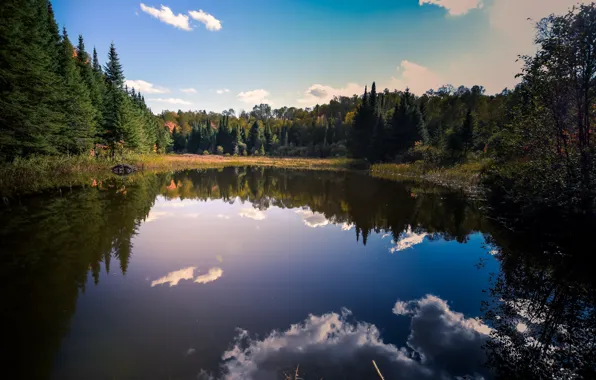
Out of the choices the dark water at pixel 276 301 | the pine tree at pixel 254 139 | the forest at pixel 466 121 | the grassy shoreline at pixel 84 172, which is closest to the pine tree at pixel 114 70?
the forest at pixel 466 121

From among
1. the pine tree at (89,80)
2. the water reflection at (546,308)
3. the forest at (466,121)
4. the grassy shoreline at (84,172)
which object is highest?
the pine tree at (89,80)

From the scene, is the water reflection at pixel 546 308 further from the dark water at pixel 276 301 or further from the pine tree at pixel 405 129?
the pine tree at pixel 405 129

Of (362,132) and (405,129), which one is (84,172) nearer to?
(405,129)

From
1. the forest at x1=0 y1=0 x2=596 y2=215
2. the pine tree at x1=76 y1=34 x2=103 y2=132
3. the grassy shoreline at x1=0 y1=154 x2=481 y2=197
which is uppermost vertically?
the pine tree at x1=76 y1=34 x2=103 y2=132

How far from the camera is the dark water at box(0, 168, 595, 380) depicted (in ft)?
15.9

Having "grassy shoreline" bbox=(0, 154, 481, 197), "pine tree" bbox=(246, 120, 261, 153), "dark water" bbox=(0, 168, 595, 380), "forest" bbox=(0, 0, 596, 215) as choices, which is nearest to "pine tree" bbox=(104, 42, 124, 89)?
"forest" bbox=(0, 0, 596, 215)

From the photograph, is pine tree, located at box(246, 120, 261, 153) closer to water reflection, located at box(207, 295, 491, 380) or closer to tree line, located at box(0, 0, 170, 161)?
tree line, located at box(0, 0, 170, 161)

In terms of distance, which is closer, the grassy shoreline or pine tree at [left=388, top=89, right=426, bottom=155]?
the grassy shoreline

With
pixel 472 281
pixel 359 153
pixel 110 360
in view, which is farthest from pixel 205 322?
pixel 359 153

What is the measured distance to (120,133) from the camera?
45844mm

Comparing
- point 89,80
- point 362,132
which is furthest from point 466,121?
point 89,80

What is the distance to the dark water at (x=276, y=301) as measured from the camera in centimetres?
484

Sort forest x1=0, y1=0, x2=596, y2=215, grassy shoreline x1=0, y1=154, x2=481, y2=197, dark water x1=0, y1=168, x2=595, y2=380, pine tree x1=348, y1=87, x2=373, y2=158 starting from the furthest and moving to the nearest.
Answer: pine tree x1=348, y1=87, x2=373, y2=158 → grassy shoreline x1=0, y1=154, x2=481, y2=197 → forest x1=0, y1=0, x2=596, y2=215 → dark water x1=0, y1=168, x2=595, y2=380

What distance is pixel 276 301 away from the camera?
691 cm
